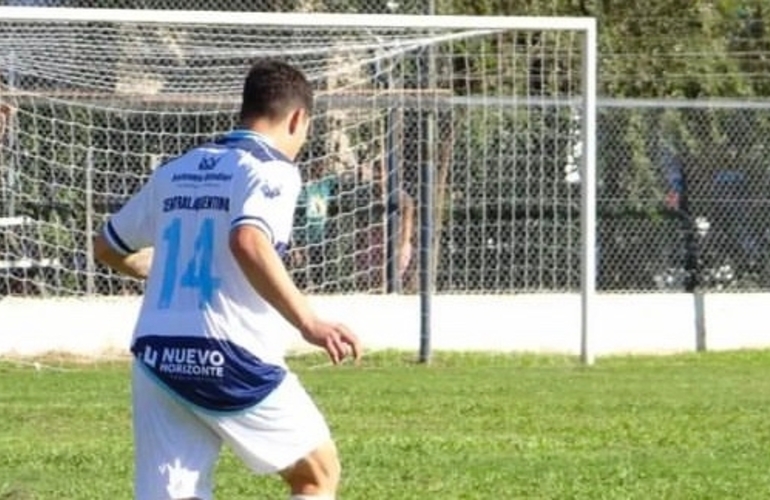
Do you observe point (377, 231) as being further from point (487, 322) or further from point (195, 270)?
point (195, 270)

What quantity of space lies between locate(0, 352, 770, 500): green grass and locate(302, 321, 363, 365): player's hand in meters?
3.67

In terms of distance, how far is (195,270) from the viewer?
22.7 ft

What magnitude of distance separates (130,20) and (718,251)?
6.79m

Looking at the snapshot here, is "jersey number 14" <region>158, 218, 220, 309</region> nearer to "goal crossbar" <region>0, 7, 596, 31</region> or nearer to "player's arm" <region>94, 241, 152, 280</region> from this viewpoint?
"player's arm" <region>94, 241, 152, 280</region>

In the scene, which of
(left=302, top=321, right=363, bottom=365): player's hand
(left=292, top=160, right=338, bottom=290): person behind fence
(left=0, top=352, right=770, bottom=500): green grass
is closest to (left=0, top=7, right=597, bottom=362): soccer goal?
(left=292, top=160, right=338, bottom=290): person behind fence

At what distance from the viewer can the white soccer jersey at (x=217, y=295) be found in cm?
686

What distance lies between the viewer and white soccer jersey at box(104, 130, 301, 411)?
6.86 meters

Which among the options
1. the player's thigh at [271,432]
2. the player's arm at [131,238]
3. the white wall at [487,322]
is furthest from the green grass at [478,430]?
the player's thigh at [271,432]

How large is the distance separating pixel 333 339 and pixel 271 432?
1.53 feet

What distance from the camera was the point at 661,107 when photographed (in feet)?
71.0

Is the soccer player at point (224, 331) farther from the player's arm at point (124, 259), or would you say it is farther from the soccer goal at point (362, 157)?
the soccer goal at point (362, 157)

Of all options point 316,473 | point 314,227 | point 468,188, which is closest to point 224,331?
point 316,473

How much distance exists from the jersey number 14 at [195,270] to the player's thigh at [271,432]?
0.36m

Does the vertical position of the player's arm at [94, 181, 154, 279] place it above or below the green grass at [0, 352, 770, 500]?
Answer: above
